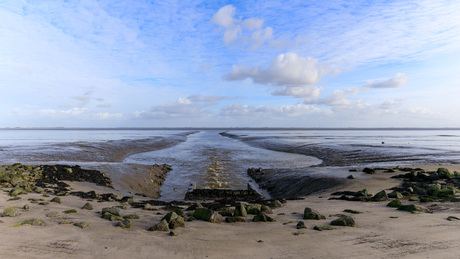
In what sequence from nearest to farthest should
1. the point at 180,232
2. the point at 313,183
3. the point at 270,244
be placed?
1. the point at 270,244
2. the point at 180,232
3. the point at 313,183

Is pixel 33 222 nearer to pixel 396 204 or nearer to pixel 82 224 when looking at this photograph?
pixel 82 224

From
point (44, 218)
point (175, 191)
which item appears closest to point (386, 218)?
point (44, 218)

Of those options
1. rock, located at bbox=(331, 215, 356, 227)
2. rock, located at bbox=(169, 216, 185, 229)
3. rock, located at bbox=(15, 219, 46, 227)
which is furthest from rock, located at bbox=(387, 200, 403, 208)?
rock, located at bbox=(15, 219, 46, 227)

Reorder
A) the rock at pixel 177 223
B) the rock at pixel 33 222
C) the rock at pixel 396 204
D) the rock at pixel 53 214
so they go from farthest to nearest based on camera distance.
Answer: the rock at pixel 396 204 < the rock at pixel 53 214 < the rock at pixel 177 223 < the rock at pixel 33 222

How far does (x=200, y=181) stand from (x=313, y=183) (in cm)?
924

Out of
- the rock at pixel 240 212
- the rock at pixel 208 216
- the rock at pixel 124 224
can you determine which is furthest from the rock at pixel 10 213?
the rock at pixel 240 212

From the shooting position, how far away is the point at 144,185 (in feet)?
68.4

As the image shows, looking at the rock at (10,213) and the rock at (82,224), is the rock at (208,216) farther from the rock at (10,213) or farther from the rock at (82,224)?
the rock at (10,213)

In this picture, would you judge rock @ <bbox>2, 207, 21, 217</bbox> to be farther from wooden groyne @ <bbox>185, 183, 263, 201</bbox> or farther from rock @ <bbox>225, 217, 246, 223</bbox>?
wooden groyne @ <bbox>185, 183, 263, 201</bbox>

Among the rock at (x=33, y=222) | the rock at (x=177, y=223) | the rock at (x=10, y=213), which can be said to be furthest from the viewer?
the rock at (x=10, y=213)

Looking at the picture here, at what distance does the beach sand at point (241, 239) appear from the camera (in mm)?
5938

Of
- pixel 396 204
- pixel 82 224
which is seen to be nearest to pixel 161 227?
pixel 82 224

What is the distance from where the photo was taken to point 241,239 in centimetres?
695

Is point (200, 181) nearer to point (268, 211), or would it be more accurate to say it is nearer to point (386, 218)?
point (268, 211)
